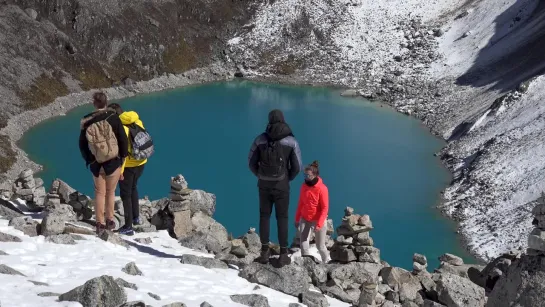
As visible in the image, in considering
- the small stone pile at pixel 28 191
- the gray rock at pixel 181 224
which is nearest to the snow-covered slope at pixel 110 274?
the gray rock at pixel 181 224

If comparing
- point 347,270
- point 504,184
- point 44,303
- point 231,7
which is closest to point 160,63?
point 231,7

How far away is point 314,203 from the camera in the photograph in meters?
15.1

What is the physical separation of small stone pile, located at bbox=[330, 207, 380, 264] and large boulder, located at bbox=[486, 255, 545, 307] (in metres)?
6.60

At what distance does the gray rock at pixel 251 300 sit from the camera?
1119 cm

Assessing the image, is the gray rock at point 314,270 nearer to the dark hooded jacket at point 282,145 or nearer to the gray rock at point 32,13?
the dark hooded jacket at point 282,145

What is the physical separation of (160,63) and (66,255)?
51.4m

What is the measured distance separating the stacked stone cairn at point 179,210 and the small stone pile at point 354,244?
371 cm

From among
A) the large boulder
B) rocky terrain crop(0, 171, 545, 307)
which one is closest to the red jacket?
rocky terrain crop(0, 171, 545, 307)

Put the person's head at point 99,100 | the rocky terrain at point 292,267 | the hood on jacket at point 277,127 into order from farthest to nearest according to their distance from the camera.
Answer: the person's head at point 99,100
the hood on jacket at point 277,127
the rocky terrain at point 292,267

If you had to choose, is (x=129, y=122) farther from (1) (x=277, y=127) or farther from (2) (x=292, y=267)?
(2) (x=292, y=267)

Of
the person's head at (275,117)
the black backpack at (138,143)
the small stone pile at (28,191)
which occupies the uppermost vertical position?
the person's head at (275,117)

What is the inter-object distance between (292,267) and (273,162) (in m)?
2.13

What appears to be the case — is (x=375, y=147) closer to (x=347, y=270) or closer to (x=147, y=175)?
(x=147, y=175)

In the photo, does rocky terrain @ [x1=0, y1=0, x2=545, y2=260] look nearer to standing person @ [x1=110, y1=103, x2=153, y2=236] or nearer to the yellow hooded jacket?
standing person @ [x1=110, y1=103, x2=153, y2=236]
